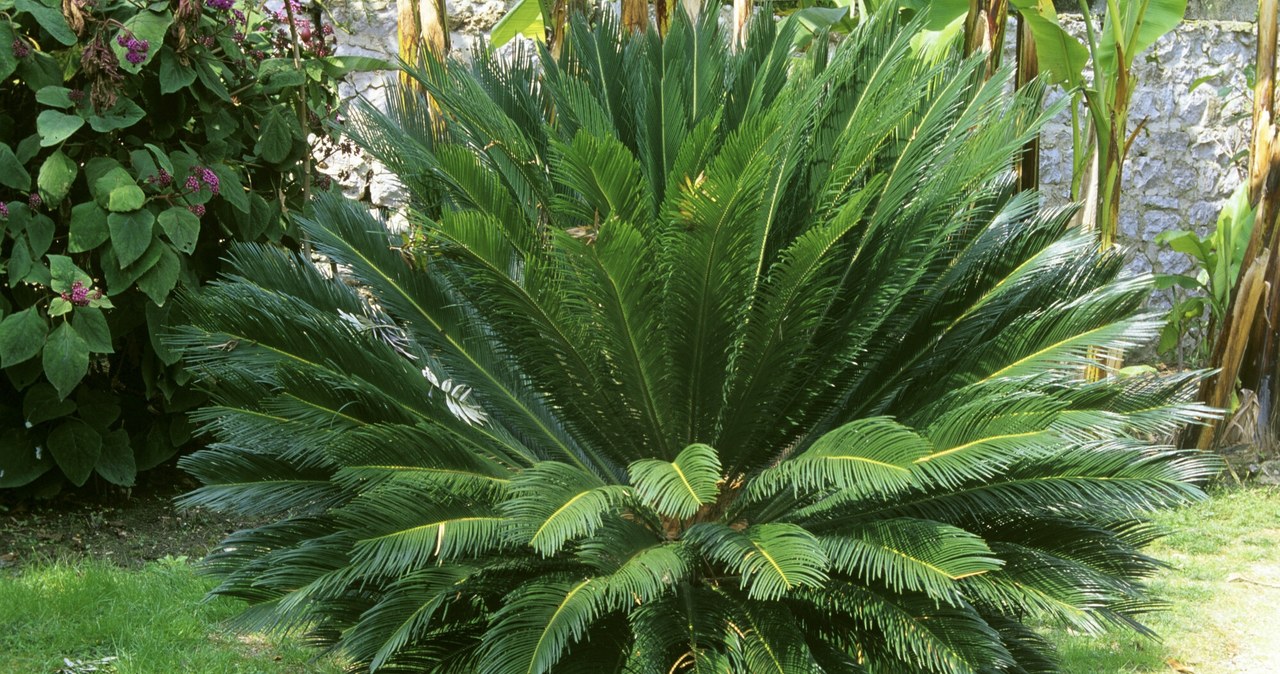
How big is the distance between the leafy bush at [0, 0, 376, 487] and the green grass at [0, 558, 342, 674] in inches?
26.6

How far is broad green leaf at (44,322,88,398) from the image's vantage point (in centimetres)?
363

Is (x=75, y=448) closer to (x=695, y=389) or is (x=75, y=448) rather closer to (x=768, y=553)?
(x=695, y=389)

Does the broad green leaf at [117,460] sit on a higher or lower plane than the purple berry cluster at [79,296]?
lower


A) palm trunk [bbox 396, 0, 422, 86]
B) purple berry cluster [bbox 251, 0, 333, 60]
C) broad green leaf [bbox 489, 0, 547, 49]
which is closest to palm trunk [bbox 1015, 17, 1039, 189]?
broad green leaf [bbox 489, 0, 547, 49]

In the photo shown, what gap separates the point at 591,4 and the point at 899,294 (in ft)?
7.60

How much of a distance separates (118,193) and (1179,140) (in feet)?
21.3

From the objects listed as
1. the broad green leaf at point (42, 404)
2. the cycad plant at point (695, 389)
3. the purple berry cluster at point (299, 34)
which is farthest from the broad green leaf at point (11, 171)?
the cycad plant at point (695, 389)

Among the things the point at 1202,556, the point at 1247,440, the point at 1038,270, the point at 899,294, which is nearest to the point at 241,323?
the point at 899,294

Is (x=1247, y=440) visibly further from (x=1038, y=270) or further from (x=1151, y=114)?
(x=1038, y=270)

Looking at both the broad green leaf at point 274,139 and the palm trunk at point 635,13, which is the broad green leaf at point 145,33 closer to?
the broad green leaf at point 274,139

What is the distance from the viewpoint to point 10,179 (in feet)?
12.6

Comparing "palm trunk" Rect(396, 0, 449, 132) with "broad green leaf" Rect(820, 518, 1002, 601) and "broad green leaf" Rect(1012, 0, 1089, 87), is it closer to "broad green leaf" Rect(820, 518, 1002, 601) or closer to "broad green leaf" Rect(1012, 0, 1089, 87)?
"broad green leaf" Rect(1012, 0, 1089, 87)

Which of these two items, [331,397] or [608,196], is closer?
[608,196]

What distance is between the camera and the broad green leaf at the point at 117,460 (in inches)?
162
